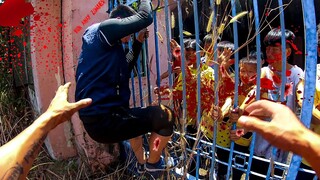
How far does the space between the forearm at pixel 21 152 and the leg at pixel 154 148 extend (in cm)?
126

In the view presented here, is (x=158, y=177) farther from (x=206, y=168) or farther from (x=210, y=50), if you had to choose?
(x=210, y=50)

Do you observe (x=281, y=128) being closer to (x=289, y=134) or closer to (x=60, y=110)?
(x=289, y=134)

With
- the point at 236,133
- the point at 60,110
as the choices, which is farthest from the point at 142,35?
the point at 60,110

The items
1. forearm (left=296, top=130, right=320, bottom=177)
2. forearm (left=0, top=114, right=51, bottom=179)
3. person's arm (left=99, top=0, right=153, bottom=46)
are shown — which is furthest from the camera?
person's arm (left=99, top=0, right=153, bottom=46)

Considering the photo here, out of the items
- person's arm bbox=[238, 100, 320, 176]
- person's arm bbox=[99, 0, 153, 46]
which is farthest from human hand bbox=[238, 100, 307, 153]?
person's arm bbox=[99, 0, 153, 46]

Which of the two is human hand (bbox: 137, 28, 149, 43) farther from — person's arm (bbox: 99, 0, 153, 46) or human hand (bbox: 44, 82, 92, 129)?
human hand (bbox: 44, 82, 92, 129)

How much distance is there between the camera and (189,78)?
7.73ft

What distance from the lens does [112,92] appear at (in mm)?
2287

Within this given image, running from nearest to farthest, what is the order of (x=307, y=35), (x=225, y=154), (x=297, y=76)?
(x=307, y=35) → (x=297, y=76) → (x=225, y=154)

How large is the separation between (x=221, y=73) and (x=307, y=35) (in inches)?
22.1

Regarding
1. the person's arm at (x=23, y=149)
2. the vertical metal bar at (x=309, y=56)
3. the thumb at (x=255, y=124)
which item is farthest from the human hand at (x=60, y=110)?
the vertical metal bar at (x=309, y=56)

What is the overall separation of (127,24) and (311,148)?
4.73 ft

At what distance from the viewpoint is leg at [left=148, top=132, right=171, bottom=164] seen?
2.37 m

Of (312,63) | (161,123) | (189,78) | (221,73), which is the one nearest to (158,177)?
(161,123)
